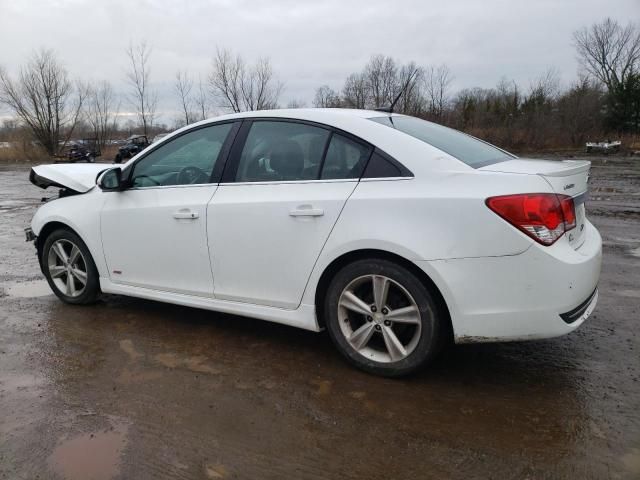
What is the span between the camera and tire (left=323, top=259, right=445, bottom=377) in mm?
2930

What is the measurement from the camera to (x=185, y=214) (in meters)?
3.71

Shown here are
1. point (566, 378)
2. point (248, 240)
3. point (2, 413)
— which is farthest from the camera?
point (248, 240)

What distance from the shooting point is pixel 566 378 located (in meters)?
3.12

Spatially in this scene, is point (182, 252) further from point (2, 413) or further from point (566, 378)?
point (566, 378)

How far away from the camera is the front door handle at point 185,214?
12.0 feet

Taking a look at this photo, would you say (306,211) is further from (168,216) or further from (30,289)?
(30,289)

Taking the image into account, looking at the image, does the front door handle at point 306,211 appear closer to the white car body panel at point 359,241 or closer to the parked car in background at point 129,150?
the white car body panel at point 359,241

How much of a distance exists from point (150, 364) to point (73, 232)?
1752 mm

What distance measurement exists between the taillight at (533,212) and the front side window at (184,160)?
80.9 inches

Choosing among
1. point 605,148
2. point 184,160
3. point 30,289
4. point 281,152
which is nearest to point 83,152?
point 30,289

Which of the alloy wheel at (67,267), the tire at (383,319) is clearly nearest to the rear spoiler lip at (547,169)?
the tire at (383,319)

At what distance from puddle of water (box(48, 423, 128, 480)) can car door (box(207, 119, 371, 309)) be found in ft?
3.98

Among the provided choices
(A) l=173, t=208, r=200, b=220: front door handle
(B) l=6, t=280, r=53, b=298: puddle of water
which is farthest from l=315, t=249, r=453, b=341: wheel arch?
(B) l=6, t=280, r=53, b=298: puddle of water

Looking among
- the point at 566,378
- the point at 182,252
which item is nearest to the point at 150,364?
the point at 182,252
